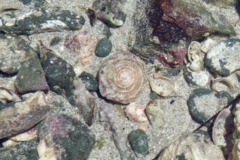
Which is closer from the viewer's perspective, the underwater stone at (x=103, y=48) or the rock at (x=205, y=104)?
the rock at (x=205, y=104)

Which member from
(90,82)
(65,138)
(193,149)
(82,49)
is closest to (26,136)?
(65,138)

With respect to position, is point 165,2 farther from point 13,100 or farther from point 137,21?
point 13,100

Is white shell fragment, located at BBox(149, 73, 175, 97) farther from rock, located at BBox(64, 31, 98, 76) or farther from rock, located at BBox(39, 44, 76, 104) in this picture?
rock, located at BBox(39, 44, 76, 104)

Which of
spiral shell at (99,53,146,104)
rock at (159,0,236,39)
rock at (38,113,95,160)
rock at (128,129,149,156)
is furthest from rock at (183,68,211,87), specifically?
rock at (38,113,95,160)

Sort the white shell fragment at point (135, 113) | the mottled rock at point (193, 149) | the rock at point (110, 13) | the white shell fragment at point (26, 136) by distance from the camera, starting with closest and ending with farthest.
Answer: the mottled rock at point (193, 149) < the white shell fragment at point (26, 136) < the white shell fragment at point (135, 113) < the rock at point (110, 13)

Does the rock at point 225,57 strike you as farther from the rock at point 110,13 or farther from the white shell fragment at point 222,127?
the rock at point 110,13

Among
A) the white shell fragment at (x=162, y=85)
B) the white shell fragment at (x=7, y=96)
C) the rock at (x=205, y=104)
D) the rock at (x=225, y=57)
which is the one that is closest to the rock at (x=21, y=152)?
the white shell fragment at (x=7, y=96)

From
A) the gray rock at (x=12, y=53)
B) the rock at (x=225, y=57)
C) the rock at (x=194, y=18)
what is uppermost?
the rock at (x=194, y=18)
